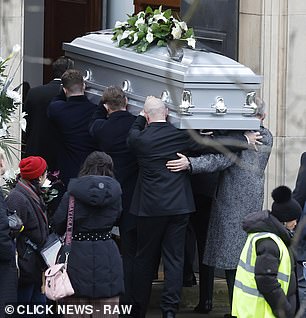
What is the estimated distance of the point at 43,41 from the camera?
1229 centimetres

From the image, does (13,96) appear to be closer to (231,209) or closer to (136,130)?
(136,130)

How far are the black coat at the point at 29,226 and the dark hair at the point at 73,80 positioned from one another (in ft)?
3.75

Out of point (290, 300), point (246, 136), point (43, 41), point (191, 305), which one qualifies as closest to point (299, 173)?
point (246, 136)

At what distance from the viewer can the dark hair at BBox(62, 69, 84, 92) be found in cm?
934

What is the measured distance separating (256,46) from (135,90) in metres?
1.94

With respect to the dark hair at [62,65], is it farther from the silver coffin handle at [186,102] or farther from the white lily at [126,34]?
the silver coffin handle at [186,102]

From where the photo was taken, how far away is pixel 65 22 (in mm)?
12789

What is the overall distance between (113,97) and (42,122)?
3.54 feet

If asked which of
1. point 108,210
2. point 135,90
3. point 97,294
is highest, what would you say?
point 135,90

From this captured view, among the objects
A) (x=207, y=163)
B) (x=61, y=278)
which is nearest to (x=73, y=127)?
(x=207, y=163)

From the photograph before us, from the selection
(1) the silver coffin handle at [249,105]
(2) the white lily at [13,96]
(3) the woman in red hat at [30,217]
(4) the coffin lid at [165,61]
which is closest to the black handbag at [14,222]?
(3) the woman in red hat at [30,217]

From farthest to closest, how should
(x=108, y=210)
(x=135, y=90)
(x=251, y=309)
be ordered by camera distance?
1. (x=135, y=90)
2. (x=108, y=210)
3. (x=251, y=309)

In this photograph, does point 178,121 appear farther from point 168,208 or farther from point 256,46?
point 256,46

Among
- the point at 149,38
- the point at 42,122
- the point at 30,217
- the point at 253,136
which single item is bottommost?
the point at 30,217
